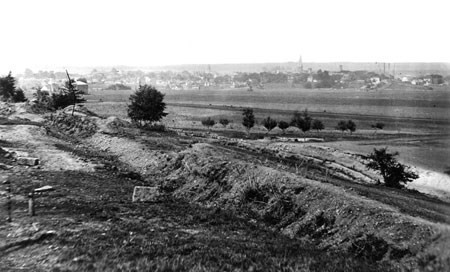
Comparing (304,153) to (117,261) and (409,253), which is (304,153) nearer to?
(409,253)

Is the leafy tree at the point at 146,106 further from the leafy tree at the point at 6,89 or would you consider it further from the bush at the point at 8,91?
the leafy tree at the point at 6,89

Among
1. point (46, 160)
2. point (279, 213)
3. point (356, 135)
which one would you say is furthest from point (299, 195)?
point (356, 135)

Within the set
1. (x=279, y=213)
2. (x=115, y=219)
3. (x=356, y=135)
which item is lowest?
(x=356, y=135)

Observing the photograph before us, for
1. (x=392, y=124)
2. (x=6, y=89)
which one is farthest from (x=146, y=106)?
(x=392, y=124)

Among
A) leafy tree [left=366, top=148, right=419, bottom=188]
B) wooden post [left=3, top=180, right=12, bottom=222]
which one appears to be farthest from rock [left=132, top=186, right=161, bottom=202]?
leafy tree [left=366, top=148, right=419, bottom=188]

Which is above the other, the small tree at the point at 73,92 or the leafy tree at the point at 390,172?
the small tree at the point at 73,92

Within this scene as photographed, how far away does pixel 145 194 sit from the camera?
1619 cm

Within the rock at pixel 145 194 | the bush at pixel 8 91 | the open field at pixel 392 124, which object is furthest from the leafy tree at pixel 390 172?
the bush at pixel 8 91

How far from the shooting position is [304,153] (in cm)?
4531

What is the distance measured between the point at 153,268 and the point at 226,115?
8240 centimetres

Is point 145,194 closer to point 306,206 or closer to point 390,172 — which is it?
point 306,206

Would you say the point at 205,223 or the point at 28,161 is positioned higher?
the point at 28,161

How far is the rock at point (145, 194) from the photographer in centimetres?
1583

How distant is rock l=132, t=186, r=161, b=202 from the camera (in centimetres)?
1583
